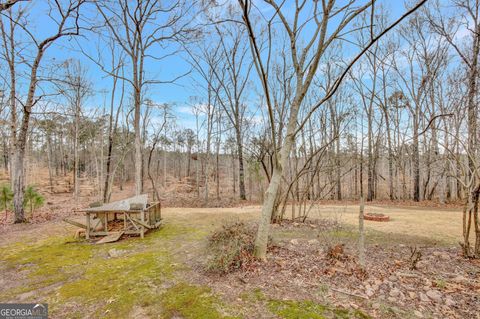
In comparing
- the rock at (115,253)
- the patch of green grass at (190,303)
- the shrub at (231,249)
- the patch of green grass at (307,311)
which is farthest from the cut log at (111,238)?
the patch of green grass at (307,311)

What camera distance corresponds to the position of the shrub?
141 inches

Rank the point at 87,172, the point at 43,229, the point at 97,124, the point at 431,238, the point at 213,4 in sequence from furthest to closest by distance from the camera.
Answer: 1. the point at 87,172
2. the point at 97,124
3. the point at 43,229
4. the point at 431,238
5. the point at 213,4

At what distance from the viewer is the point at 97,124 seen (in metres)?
20.7

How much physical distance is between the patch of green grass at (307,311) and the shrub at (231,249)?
985 mm

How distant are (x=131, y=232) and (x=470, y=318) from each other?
6.26 metres

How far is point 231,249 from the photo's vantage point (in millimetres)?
3805

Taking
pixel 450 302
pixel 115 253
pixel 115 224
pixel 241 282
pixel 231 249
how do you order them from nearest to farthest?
pixel 450 302
pixel 241 282
pixel 231 249
pixel 115 253
pixel 115 224

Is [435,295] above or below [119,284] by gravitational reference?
above

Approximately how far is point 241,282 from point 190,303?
773 millimetres

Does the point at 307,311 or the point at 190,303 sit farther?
the point at 190,303

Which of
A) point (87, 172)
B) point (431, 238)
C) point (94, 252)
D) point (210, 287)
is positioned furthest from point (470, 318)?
point (87, 172)

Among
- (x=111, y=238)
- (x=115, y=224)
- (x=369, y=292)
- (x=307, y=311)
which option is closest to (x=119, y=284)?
(x=307, y=311)

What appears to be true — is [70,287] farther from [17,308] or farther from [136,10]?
[136,10]

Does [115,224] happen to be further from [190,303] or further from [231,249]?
[190,303]
